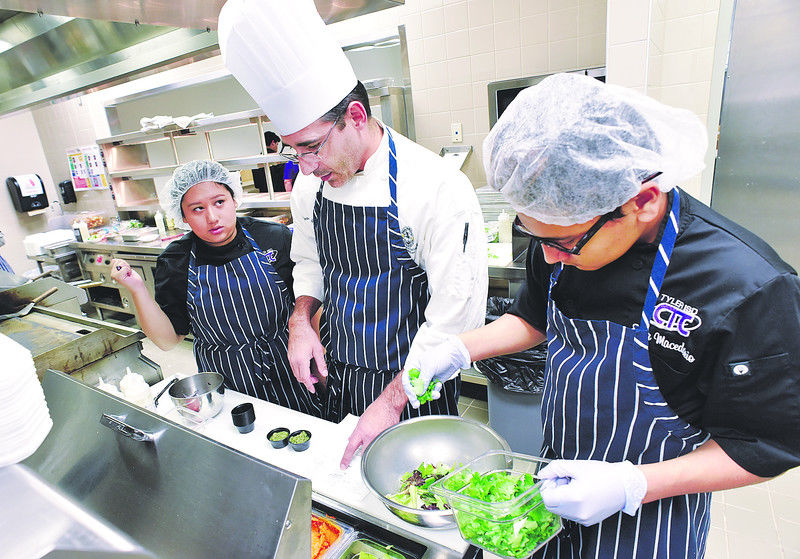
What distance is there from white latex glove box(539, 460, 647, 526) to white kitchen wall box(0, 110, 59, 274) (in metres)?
7.58

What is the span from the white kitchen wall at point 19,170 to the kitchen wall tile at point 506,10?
6.16 meters

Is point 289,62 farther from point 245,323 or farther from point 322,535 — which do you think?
point 322,535

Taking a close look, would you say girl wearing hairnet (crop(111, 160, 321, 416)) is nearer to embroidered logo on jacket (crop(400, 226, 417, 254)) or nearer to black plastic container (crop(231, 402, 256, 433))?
black plastic container (crop(231, 402, 256, 433))

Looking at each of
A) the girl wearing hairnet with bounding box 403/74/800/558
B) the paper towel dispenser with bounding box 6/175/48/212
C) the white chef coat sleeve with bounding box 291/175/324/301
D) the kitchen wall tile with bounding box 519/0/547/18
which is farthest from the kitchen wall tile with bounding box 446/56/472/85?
the paper towel dispenser with bounding box 6/175/48/212

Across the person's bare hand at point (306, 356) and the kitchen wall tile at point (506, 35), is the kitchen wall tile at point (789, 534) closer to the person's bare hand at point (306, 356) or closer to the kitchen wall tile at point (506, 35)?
the person's bare hand at point (306, 356)

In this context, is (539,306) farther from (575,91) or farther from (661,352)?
(575,91)

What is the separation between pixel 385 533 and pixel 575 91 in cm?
113

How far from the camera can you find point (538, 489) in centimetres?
93

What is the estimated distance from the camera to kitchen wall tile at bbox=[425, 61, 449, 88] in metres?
3.85

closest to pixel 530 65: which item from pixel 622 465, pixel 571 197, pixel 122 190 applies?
pixel 571 197

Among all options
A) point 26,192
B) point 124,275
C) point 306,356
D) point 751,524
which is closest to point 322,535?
point 306,356

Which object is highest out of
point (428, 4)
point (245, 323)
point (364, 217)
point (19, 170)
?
point (428, 4)

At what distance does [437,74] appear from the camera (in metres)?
3.88

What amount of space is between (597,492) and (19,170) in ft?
25.9
